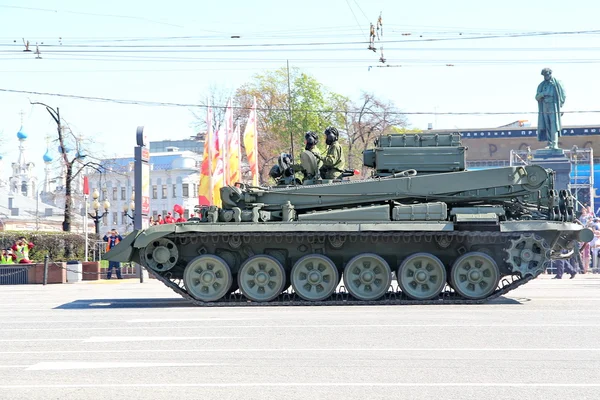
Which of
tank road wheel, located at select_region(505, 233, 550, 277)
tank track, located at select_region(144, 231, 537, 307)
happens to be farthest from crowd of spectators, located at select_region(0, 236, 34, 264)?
tank road wheel, located at select_region(505, 233, 550, 277)

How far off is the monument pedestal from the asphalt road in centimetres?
1546

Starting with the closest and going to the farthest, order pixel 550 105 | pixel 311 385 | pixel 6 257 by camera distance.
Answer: pixel 311 385 → pixel 550 105 → pixel 6 257

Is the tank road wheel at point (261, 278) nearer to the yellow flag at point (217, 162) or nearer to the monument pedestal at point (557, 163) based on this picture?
the monument pedestal at point (557, 163)

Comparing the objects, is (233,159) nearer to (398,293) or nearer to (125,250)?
(125,250)

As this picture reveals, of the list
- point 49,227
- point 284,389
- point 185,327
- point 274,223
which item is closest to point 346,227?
point 274,223

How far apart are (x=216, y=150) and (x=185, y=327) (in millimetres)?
25586

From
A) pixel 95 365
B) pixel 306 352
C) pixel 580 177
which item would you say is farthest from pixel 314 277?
pixel 580 177

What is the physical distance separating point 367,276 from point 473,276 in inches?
76.9

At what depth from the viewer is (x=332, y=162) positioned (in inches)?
768

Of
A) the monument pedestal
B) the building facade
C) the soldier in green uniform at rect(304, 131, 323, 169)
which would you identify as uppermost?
the building facade

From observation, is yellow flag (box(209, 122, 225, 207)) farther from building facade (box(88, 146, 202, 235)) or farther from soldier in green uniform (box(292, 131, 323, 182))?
building facade (box(88, 146, 202, 235))

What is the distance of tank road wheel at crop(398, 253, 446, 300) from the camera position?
18.1 metres

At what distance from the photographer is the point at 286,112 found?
2372 inches

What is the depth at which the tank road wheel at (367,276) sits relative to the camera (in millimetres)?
18141
